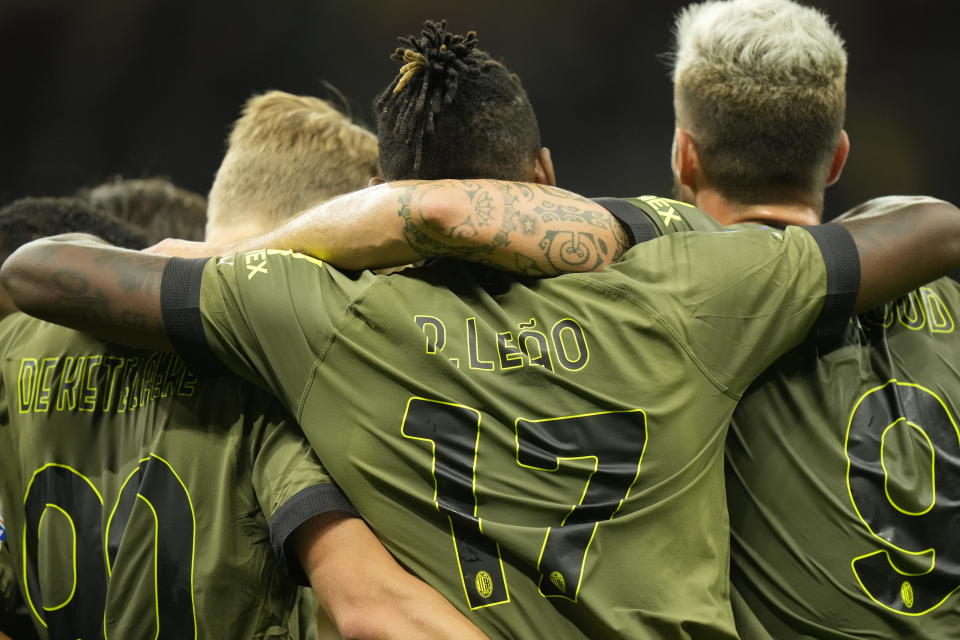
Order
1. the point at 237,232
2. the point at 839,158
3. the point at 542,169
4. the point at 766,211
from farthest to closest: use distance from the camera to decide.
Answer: the point at 237,232
the point at 839,158
the point at 766,211
the point at 542,169

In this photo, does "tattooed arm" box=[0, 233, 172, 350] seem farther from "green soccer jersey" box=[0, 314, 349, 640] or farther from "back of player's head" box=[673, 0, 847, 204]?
"back of player's head" box=[673, 0, 847, 204]

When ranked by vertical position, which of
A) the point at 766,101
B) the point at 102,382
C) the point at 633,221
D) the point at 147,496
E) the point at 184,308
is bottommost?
the point at 147,496

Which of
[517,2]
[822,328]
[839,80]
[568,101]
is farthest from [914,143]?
[822,328]

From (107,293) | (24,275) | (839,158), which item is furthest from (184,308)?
(839,158)

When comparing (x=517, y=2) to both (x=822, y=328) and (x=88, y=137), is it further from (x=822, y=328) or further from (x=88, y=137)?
(x=822, y=328)

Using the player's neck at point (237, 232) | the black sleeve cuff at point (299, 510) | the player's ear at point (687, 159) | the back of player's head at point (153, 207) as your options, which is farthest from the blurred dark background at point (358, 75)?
the black sleeve cuff at point (299, 510)

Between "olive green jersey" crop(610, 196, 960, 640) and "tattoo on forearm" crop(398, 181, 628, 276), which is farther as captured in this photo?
"olive green jersey" crop(610, 196, 960, 640)

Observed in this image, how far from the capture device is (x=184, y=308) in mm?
1293

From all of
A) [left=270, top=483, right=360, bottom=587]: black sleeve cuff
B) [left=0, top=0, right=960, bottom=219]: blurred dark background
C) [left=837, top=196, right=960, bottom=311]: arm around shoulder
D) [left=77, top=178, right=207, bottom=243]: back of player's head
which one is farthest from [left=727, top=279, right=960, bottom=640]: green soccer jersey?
[left=0, top=0, right=960, bottom=219]: blurred dark background

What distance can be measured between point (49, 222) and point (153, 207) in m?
0.75

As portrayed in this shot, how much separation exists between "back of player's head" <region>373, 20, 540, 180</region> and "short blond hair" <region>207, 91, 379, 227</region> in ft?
1.75

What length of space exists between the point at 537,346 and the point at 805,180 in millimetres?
604

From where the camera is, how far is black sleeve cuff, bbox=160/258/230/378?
1.29 meters

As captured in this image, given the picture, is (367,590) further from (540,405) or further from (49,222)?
(49,222)
